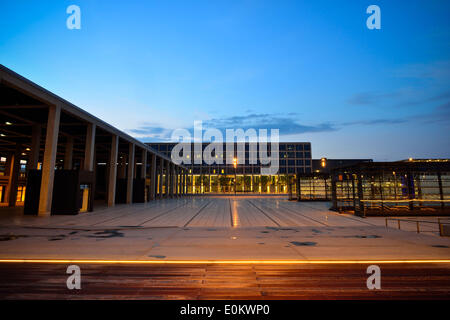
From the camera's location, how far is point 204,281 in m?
5.34

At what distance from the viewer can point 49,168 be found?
58.1ft

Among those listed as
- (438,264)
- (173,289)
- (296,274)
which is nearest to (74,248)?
(173,289)

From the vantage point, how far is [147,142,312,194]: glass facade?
3487 inches

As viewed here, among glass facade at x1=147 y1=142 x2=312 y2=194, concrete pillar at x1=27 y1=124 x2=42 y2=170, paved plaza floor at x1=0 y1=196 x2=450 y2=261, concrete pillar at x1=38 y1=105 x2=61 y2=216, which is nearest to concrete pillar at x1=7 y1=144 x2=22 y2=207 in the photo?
concrete pillar at x1=27 y1=124 x2=42 y2=170

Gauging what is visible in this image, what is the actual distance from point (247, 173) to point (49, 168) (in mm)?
78187

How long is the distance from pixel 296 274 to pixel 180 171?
60.0 m

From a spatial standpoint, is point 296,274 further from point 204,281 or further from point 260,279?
point 204,281

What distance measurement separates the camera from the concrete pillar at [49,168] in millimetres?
17531

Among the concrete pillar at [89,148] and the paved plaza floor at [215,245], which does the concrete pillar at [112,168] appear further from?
the paved plaza floor at [215,245]

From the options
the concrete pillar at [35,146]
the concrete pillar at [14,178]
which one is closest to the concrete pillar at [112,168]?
the concrete pillar at [35,146]

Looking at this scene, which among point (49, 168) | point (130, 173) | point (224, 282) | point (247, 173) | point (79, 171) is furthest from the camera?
point (247, 173)

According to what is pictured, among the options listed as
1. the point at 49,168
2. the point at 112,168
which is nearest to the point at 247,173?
the point at 112,168

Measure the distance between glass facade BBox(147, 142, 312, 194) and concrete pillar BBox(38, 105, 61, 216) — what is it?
230 ft

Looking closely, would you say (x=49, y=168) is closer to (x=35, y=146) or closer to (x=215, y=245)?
(x=35, y=146)
